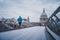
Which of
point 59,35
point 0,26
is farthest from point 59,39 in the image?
point 0,26

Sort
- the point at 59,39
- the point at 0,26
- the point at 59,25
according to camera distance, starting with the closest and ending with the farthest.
Answer: the point at 59,39
the point at 59,25
the point at 0,26

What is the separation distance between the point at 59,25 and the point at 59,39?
14.3 inches

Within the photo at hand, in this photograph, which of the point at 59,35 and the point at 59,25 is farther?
the point at 59,25

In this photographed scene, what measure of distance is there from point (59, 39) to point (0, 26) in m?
5.85

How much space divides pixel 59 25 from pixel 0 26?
5.60 meters

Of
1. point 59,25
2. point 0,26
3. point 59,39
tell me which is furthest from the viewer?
point 0,26

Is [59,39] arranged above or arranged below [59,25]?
below

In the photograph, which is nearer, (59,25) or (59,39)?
(59,39)

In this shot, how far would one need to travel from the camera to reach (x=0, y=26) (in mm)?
8203

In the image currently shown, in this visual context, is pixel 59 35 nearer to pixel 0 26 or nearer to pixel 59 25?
pixel 59 25

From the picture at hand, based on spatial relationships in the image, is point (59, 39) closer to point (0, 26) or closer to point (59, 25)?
point (59, 25)

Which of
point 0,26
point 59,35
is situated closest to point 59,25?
point 59,35

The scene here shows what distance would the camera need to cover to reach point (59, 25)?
296 cm

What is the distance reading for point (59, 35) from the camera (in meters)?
2.71
